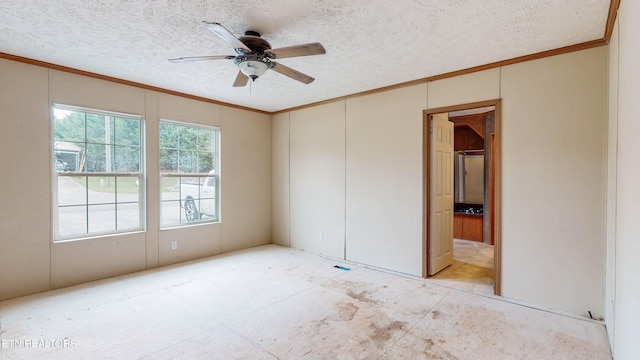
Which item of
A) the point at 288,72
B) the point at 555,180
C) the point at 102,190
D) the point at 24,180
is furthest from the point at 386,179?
the point at 24,180

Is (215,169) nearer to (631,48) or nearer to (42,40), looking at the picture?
(42,40)

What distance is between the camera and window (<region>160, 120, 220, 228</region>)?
4410mm

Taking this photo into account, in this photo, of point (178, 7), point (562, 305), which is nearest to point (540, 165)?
point (562, 305)

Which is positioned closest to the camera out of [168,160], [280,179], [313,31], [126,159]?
[313,31]

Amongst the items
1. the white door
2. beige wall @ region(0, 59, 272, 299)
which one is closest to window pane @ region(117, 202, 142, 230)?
beige wall @ region(0, 59, 272, 299)

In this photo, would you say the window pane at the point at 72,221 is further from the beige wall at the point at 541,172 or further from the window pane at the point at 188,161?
the beige wall at the point at 541,172

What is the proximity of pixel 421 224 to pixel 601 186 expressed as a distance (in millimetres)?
1772

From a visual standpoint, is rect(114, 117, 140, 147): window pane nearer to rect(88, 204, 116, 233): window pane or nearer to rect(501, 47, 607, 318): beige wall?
rect(88, 204, 116, 233): window pane

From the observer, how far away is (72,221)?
141 inches

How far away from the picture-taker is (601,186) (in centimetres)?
268

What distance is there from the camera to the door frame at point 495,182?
10.5 feet

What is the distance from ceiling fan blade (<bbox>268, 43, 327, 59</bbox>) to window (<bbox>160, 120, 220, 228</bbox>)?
284cm

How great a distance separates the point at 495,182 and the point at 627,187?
1.79 metres

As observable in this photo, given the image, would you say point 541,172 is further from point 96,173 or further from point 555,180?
point 96,173
